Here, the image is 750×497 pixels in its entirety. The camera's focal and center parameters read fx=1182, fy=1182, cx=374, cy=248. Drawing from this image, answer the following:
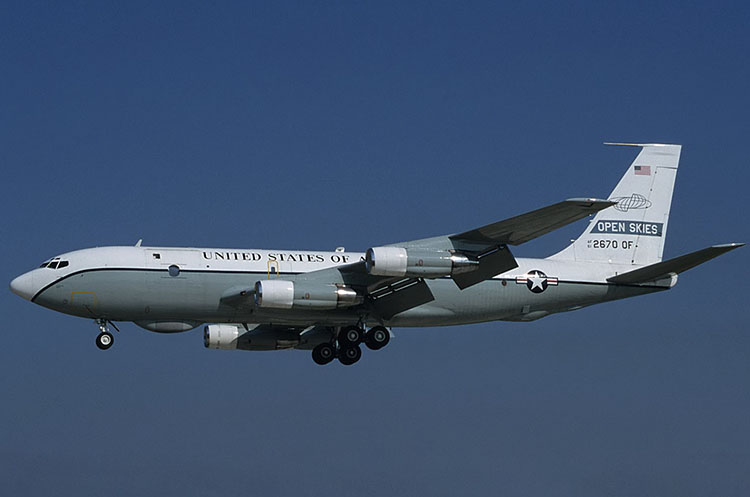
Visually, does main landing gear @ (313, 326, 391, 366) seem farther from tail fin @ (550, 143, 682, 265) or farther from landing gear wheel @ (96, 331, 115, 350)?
landing gear wheel @ (96, 331, 115, 350)

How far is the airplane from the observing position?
43.1m

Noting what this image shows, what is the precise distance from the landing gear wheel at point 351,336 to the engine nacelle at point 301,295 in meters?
2.95

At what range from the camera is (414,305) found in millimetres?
47312

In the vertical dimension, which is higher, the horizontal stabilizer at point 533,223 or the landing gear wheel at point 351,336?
the horizontal stabilizer at point 533,223

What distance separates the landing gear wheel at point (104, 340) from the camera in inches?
1822

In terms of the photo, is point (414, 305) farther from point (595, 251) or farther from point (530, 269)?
point (595, 251)

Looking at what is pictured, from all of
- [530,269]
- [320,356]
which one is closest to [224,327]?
[320,356]

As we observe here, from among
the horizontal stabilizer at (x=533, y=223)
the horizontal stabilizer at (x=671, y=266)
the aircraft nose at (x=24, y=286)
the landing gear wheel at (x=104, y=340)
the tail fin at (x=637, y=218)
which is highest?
the tail fin at (x=637, y=218)

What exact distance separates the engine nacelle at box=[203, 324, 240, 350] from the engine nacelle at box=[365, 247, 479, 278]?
10.8 metres

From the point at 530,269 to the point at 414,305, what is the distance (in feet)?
18.0

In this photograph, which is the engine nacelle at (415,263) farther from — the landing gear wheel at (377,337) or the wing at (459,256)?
the landing gear wheel at (377,337)

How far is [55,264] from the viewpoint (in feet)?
150

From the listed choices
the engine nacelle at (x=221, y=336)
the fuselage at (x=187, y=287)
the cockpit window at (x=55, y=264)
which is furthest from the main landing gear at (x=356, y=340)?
the cockpit window at (x=55, y=264)

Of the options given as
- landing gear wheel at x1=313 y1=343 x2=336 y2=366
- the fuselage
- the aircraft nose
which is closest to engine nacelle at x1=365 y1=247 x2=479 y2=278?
the fuselage
